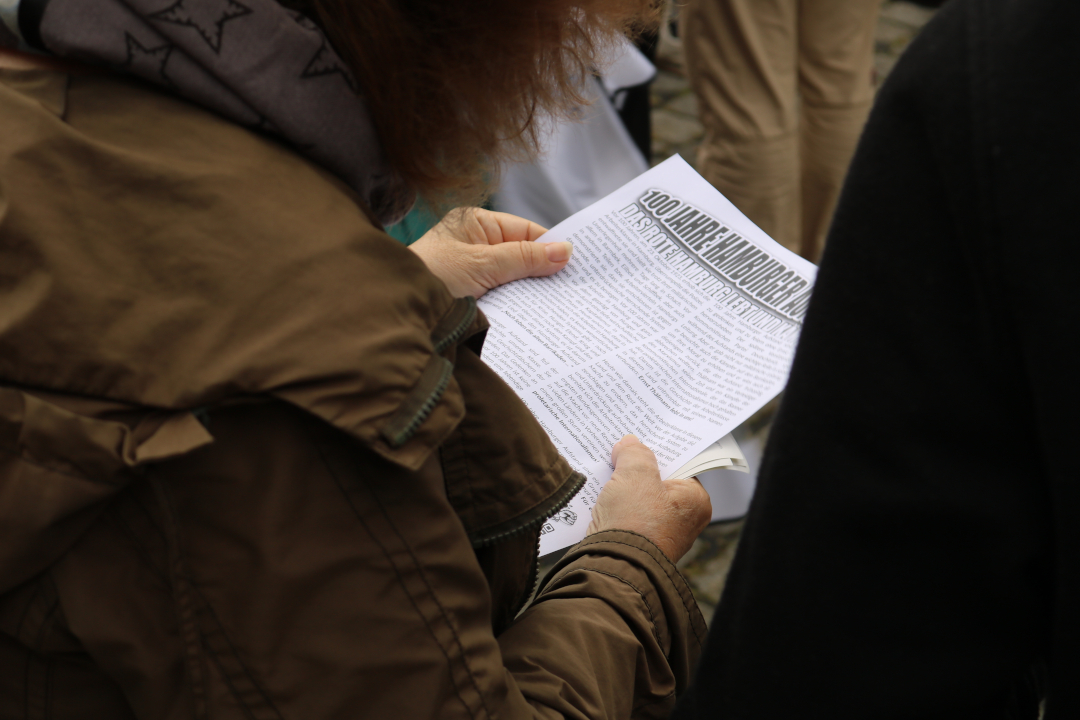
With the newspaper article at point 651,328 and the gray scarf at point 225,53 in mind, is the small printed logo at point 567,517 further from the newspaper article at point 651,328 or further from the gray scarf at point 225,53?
the gray scarf at point 225,53

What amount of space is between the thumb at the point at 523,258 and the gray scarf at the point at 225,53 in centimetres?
63

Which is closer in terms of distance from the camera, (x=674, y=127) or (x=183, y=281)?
(x=183, y=281)

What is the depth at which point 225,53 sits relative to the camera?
67 cm

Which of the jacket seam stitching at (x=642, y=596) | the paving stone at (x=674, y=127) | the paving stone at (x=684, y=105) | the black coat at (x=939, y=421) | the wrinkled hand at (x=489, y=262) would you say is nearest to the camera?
the black coat at (x=939, y=421)

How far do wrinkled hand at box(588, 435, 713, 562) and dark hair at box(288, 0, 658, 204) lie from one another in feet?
1.41

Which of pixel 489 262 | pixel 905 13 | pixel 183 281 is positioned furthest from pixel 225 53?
pixel 905 13

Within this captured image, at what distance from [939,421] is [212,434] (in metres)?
0.49

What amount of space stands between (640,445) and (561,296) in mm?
310

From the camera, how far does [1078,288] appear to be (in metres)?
0.43

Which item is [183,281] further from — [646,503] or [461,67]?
[646,503]

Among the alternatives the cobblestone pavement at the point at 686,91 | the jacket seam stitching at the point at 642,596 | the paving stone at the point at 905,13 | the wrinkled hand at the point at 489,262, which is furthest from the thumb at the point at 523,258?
the paving stone at the point at 905,13

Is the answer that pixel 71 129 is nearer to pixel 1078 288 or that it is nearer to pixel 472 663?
pixel 472 663

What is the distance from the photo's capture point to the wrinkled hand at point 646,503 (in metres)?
1.12

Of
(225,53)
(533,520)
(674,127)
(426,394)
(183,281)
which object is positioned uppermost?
(225,53)
